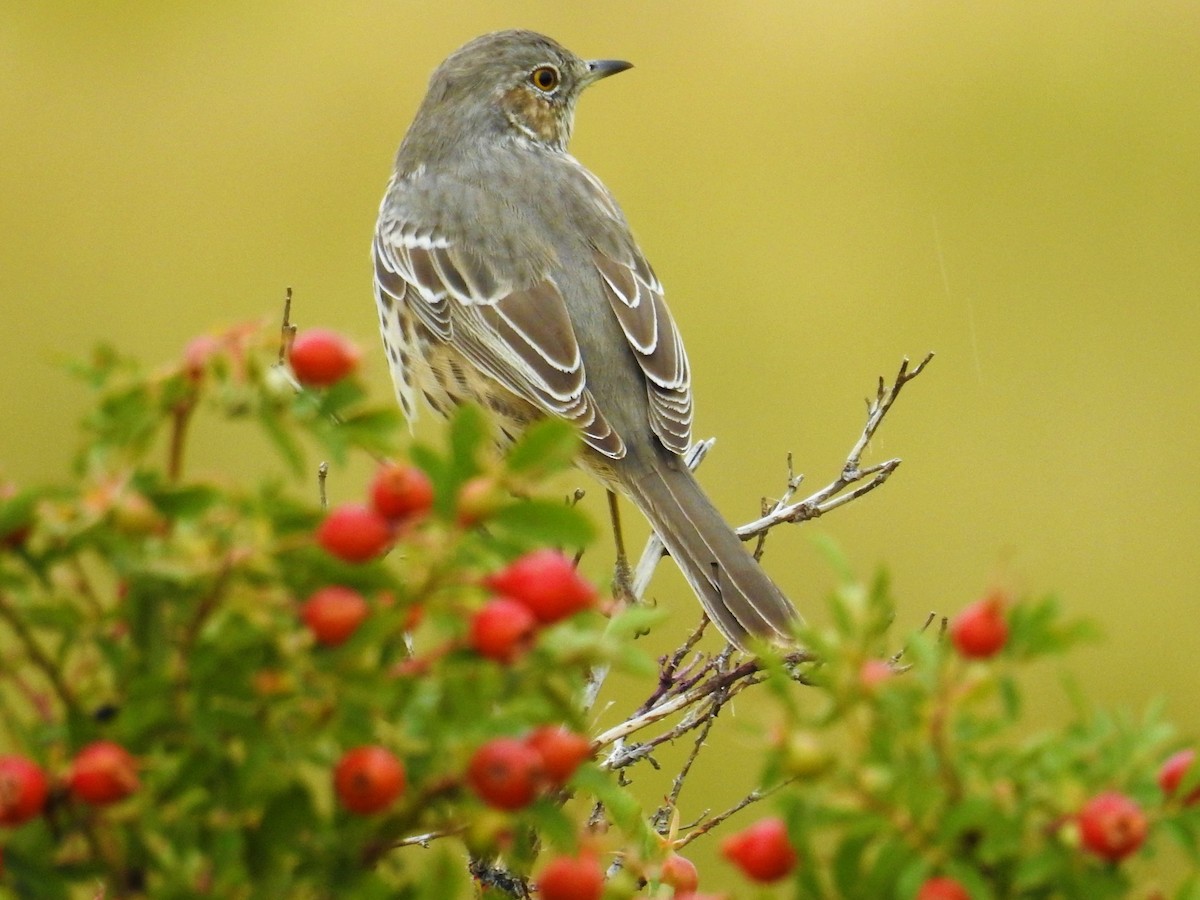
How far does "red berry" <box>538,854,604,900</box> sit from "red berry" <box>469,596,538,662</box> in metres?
0.26

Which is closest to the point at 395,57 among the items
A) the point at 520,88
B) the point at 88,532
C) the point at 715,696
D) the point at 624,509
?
the point at 624,509

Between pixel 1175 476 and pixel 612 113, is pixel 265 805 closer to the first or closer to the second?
pixel 1175 476

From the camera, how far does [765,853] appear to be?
1.48 m

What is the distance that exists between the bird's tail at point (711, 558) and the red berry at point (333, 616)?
2315mm

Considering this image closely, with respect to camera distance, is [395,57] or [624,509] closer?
[624,509]

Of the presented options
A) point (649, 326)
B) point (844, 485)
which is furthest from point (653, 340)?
point (844, 485)

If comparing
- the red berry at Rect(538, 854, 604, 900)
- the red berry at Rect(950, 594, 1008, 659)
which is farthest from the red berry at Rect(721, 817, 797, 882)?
Answer: the red berry at Rect(950, 594, 1008, 659)

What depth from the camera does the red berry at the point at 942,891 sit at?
4.53ft

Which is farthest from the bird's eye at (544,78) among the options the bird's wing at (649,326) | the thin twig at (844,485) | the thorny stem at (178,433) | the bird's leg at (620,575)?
the thorny stem at (178,433)

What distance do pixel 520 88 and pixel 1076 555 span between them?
3938 mm

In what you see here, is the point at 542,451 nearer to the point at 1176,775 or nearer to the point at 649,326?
the point at 1176,775

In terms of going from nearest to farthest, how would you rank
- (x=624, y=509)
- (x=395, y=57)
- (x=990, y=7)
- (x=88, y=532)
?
(x=88, y=532), (x=624, y=509), (x=395, y=57), (x=990, y=7)

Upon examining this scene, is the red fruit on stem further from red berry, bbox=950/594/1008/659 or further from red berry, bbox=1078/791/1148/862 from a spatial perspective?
red berry, bbox=1078/791/1148/862

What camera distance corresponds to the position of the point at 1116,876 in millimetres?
1383
